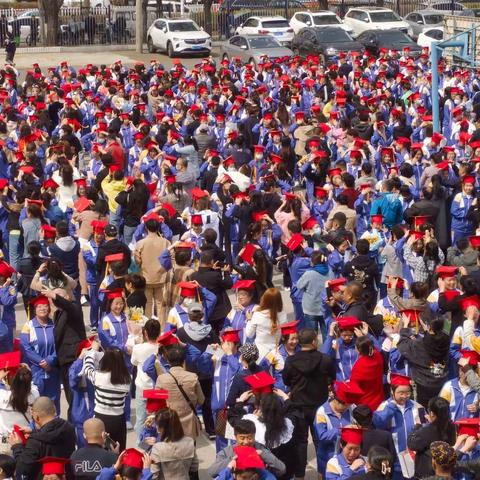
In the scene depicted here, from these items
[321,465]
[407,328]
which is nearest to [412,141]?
[407,328]

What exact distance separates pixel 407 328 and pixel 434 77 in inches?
493

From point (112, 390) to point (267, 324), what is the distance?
1736 mm

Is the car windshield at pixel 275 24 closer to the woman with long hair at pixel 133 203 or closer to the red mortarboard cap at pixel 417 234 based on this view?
the woman with long hair at pixel 133 203

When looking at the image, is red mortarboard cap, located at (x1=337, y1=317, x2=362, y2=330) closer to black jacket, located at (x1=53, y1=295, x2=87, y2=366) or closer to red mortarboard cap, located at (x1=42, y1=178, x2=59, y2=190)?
black jacket, located at (x1=53, y1=295, x2=87, y2=366)

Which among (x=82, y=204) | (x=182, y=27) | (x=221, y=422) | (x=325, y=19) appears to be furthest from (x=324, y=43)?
(x=221, y=422)

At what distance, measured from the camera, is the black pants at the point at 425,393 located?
10.1 meters

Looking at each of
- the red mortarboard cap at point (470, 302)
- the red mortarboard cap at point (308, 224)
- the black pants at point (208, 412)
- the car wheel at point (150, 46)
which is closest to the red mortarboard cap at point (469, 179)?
the red mortarboard cap at point (308, 224)

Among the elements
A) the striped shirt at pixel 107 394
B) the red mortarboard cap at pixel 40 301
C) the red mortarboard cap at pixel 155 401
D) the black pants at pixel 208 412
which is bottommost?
the black pants at pixel 208 412

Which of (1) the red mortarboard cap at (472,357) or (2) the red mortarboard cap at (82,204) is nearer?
(1) the red mortarboard cap at (472,357)

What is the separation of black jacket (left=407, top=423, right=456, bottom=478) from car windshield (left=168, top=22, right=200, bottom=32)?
110 feet

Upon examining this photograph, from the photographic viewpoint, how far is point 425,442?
337 inches

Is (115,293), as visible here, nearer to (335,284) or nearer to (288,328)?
(288,328)

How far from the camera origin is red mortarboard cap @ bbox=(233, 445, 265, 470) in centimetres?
772

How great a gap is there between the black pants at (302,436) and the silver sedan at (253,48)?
77.3ft
